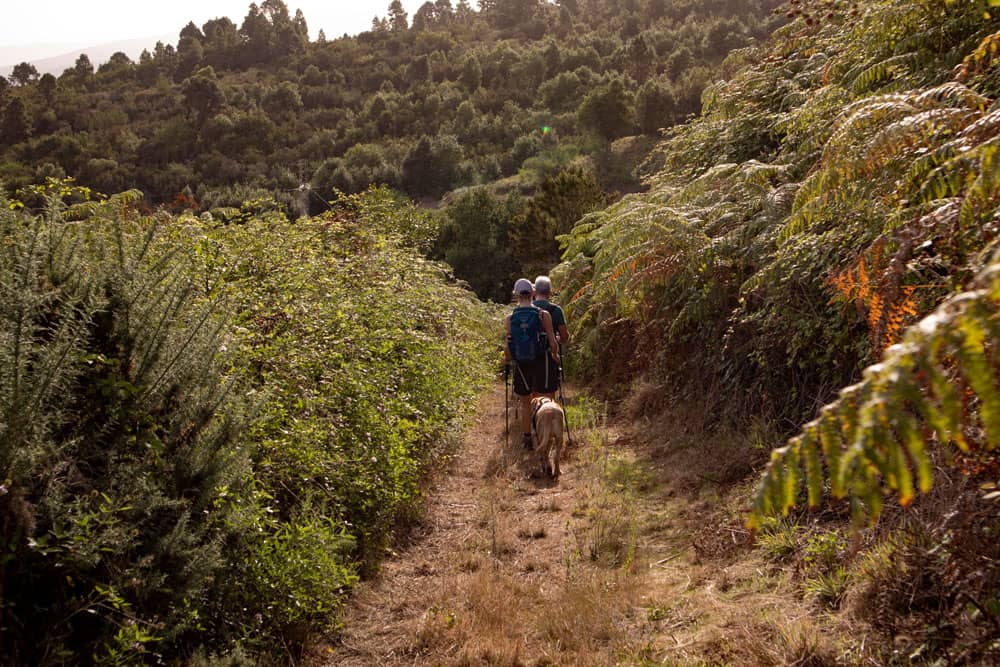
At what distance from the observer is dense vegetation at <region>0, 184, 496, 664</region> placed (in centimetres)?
276

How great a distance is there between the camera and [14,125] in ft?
159

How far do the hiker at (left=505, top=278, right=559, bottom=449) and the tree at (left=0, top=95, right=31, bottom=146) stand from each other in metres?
54.4

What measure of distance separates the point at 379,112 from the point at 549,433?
2076 inches

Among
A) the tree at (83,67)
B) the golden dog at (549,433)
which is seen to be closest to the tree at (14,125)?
the tree at (83,67)

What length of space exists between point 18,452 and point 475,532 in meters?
3.60

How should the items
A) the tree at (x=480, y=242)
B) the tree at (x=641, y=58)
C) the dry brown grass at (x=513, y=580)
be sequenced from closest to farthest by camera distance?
the dry brown grass at (x=513, y=580) < the tree at (x=480, y=242) < the tree at (x=641, y=58)

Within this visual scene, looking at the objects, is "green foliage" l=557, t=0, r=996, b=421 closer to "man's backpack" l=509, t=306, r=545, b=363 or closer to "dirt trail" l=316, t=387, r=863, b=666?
"man's backpack" l=509, t=306, r=545, b=363

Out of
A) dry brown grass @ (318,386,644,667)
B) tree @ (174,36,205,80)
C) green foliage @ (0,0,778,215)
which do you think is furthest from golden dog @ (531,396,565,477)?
tree @ (174,36,205,80)

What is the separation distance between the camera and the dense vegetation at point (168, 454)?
2.76 m

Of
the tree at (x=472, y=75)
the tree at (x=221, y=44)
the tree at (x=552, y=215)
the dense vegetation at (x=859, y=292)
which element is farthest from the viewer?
the tree at (x=221, y=44)

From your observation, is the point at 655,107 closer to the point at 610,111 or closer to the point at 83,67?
the point at 610,111

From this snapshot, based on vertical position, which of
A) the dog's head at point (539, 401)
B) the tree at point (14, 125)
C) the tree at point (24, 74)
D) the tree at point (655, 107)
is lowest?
the dog's head at point (539, 401)

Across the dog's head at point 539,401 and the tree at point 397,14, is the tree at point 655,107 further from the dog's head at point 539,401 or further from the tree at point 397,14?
the tree at point 397,14

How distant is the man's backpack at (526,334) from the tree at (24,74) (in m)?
75.5
